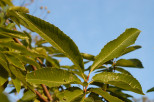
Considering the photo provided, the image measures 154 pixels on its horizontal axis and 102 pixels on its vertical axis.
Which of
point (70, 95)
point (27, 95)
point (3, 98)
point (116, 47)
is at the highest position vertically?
point (116, 47)

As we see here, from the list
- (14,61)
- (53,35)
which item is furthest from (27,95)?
(53,35)

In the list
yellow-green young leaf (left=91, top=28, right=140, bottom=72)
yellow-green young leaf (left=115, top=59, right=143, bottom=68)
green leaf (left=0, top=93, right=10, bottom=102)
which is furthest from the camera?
yellow-green young leaf (left=115, top=59, right=143, bottom=68)

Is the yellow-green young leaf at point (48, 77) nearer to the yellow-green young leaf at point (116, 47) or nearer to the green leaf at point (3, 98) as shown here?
the yellow-green young leaf at point (116, 47)

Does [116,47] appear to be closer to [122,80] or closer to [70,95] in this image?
[122,80]

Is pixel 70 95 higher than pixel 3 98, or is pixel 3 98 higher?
pixel 3 98

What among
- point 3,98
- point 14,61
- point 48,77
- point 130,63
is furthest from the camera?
point 130,63

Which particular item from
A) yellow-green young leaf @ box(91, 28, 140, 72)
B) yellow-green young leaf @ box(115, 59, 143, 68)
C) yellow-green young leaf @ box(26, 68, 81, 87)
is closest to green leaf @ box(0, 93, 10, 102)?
yellow-green young leaf @ box(26, 68, 81, 87)

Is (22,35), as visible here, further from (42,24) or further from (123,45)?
(123,45)

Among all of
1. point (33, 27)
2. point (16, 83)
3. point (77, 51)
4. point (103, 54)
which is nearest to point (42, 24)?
point (33, 27)

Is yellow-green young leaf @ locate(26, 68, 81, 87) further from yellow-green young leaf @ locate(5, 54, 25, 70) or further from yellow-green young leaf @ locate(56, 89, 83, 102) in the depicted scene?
yellow-green young leaf @ locate(5, 54, 25, 70)
